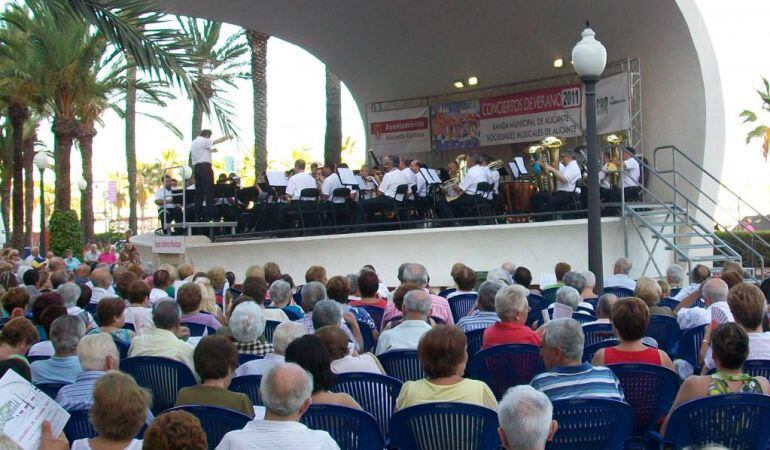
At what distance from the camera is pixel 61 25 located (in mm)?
7102

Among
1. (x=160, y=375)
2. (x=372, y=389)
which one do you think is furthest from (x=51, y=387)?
(x=372, y=389)

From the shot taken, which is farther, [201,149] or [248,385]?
[201,149]

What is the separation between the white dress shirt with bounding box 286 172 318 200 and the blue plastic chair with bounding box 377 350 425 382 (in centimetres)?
1002

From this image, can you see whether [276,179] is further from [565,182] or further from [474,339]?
[474,339]

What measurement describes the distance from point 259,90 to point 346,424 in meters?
21.3

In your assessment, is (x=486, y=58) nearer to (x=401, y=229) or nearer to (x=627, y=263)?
(x=401, y=229)

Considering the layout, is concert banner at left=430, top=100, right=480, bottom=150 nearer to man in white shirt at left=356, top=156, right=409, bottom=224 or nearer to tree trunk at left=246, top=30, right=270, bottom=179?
man in white shirt at left=356, top=156, right=409, bottom=224

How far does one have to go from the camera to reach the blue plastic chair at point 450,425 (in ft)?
12.8

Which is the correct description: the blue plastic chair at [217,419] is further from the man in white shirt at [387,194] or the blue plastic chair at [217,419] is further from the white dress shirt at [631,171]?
the white dress shirt at [631,171]

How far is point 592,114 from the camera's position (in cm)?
969

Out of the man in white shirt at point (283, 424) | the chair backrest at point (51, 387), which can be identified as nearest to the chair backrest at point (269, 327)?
the chair backrest at point (51, 387)

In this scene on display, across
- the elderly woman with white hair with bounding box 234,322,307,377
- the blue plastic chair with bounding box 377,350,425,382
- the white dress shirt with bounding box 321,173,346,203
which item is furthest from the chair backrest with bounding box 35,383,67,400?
the white dress shirt with bounding box 321,173,346,203

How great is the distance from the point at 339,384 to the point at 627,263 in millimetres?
5443

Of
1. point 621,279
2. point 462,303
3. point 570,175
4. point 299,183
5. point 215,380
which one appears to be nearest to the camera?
point 215,380
